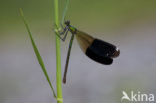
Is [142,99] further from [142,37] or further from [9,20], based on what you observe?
[9,20]

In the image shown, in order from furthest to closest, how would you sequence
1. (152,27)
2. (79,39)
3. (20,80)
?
(20,80)
(152,27)
(79,39)

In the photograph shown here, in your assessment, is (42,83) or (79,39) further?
(42,83)

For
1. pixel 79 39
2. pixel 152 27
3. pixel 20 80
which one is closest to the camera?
pixel 79 39

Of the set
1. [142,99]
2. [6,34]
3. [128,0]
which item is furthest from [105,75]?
[6,34]

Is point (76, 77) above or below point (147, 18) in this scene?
below

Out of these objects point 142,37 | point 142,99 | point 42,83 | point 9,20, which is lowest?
point 142,99

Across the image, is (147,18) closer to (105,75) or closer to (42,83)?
(105,75)
